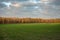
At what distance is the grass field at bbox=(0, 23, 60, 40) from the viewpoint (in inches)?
234

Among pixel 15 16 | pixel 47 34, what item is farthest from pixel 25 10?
pixel 47 34

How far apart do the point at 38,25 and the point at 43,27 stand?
10 centimetres

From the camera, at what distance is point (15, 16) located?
600 cm

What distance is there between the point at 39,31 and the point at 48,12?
1.23 feet

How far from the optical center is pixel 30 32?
5.98 meters

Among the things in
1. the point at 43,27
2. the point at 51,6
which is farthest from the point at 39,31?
the point at 51,6

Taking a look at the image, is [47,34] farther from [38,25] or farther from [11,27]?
[11,27]

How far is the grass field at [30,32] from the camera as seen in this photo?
5.93 meters

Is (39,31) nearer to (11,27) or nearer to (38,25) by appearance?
(38,25)

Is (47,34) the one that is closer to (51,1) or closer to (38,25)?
(38,25)

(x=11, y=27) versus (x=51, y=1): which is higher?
(x=51, y=1)

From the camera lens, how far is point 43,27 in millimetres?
6008

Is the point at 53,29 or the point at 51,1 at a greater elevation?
the point at 51,1

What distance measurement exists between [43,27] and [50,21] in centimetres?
16
